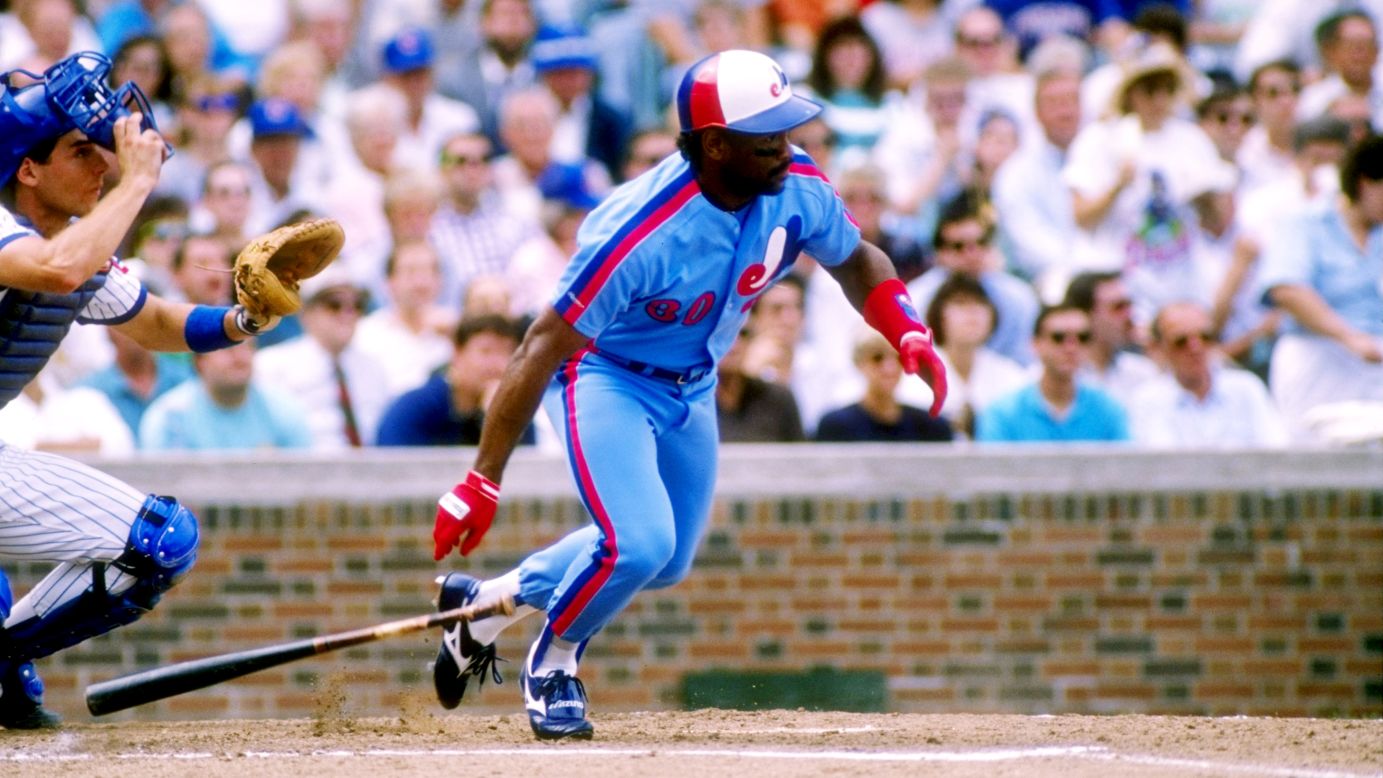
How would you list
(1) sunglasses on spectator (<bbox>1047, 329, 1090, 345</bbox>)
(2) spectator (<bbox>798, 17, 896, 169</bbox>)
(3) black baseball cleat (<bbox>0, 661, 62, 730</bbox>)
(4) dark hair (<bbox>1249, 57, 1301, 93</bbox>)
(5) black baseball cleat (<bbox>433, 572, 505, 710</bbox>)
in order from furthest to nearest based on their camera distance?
(4) dark hair (<bbox>1249, 57, 1301, 93</bbox>), (2) spectator (<bbox>798, 17, 896, 169</bbox>), (1) sunglasses on spectator (<bbox>1047, 329, 1090, 345</bbox>), (5) black baseball cleat (<bbox>433, 572, 505, 710</bbox>), (3) black baseball cleat (<bbox>0, 661, 62, 730</bbox>)

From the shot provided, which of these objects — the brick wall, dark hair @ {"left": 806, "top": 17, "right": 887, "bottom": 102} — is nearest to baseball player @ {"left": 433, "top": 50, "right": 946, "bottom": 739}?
the brick wall

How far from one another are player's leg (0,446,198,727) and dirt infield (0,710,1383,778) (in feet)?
1.16

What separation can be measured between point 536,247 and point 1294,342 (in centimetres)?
361

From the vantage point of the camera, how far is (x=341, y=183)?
10.3 m

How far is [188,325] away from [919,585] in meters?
3.90

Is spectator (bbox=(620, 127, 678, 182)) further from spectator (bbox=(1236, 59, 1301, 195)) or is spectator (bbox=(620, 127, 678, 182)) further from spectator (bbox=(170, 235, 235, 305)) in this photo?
spectator (bbox=(1236, 59, 1301, 195))

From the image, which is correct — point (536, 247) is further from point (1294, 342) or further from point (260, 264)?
point (260, 264)

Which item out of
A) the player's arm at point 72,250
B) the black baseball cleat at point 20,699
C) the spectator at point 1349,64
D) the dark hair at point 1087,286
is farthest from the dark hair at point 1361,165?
the black baseball cleat at point 20,699

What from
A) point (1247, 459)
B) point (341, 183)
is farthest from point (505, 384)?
point (341, 183)

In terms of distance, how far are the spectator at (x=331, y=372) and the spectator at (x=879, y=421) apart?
6.64ft

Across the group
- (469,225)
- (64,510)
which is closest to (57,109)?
(64,510)

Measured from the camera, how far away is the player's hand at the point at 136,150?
522 centimetres

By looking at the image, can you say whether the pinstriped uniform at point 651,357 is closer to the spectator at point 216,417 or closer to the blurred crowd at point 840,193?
the blurred crowd at point 840,193

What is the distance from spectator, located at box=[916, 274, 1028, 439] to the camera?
Result: 9.16 m
